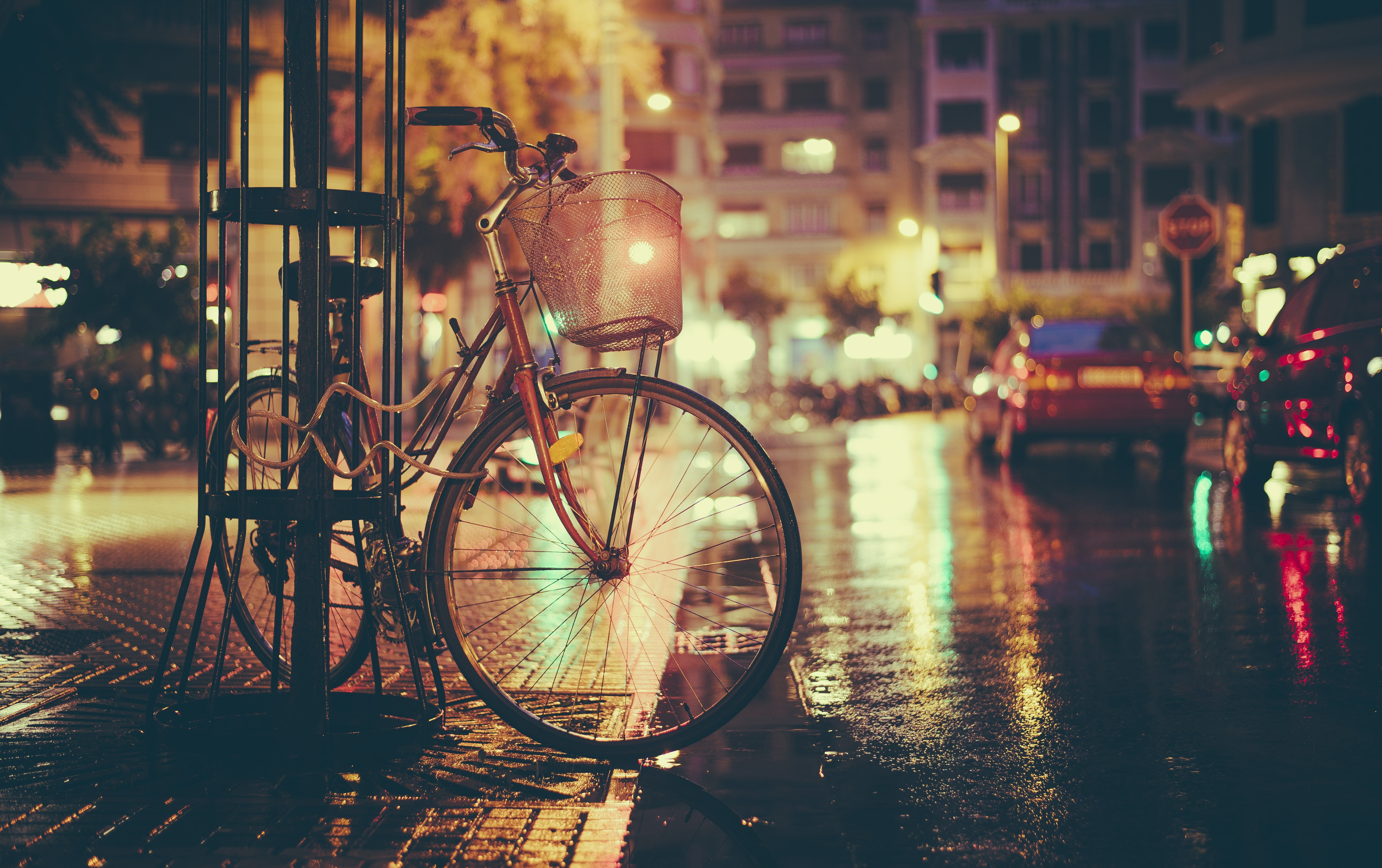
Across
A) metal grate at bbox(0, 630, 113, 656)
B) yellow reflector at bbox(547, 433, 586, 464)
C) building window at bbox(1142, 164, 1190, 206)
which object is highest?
building window at bbox(1142, 164, 1190, 206)

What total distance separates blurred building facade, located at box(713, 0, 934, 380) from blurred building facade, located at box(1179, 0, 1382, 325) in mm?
39460

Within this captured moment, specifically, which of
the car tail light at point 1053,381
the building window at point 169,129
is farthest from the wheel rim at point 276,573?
the building window at point 169,129

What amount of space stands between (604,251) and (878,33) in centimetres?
7569

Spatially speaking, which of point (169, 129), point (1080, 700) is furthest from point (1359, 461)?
point (169, 129)

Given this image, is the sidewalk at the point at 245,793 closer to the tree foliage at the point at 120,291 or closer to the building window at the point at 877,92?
the tree foliage at the point at 120,291

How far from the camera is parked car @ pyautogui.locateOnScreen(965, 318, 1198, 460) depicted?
15.7m

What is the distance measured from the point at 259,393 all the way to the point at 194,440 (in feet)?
49.9

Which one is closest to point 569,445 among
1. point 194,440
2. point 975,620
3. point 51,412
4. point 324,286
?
point 324,286

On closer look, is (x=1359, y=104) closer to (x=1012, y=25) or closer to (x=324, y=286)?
(x=324, y=286)

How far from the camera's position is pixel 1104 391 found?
1572 cm

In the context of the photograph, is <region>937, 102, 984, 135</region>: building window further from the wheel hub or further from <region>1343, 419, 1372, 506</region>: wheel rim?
the wheel hub

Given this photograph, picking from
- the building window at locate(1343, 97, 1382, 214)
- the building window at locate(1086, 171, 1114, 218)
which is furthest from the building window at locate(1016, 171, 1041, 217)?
the building window at locate(1343, 97, 1382, 214)

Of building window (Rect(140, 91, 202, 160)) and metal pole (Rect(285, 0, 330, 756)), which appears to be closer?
metal pole (Rect(285, 0, 330, 756))

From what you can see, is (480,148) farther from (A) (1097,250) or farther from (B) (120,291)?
(A) (1097,250)
